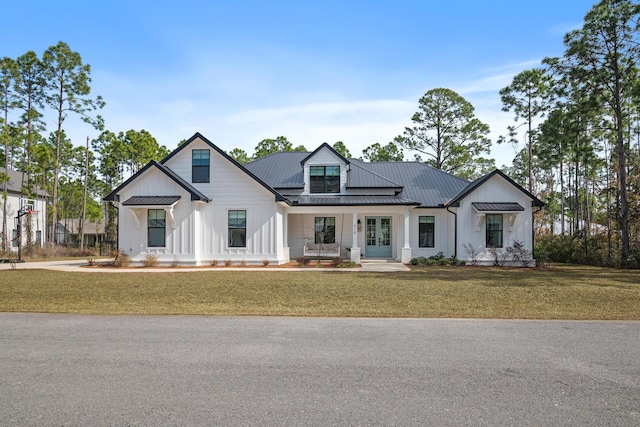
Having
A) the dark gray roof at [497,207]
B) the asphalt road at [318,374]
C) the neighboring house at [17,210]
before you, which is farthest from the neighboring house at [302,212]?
the neighboring house at [17,210]

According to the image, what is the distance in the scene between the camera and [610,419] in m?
3.70

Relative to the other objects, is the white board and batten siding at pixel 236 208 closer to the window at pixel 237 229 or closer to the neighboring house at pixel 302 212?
the neighboring house at pixel 302 212

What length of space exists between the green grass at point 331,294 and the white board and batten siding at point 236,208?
4145mm

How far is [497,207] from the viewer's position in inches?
785

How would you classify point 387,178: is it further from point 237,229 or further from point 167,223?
point 167,223

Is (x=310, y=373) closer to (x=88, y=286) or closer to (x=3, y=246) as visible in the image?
(x=88, y=286)

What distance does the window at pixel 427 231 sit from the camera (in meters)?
21.7

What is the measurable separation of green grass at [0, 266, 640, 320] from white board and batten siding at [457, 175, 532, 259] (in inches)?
205

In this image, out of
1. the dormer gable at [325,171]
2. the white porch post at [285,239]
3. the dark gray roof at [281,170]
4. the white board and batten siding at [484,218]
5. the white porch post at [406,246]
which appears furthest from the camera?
the dark gray roof at [281,170]

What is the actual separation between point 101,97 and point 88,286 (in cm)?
2623

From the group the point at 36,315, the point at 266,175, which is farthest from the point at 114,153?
the point at 36,315

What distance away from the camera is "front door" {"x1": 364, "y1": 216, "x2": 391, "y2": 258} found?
893 inches

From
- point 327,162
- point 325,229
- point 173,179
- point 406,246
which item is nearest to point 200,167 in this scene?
point 173,179

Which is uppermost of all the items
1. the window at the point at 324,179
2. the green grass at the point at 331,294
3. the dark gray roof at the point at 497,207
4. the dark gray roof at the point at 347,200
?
the window at the point at 324,179
